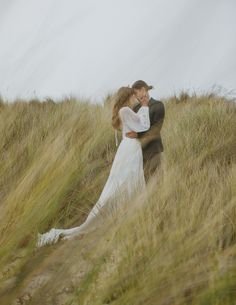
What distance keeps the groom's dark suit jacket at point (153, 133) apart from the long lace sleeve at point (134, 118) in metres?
0.10

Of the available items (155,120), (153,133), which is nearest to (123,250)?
(153,133)

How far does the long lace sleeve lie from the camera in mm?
3937

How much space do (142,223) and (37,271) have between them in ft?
1.75

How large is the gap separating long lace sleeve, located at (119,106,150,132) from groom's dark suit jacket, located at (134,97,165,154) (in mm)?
104

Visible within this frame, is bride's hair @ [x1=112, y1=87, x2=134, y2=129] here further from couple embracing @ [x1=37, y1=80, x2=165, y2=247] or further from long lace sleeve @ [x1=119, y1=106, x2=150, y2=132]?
long lace sleeve @ [x1=119, y1=106, x2=150, y2=132]

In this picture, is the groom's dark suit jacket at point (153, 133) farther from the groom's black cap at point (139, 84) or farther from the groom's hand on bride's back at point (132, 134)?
the groom's black cap at point (139, 84)

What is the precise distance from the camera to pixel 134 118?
3.99 metres

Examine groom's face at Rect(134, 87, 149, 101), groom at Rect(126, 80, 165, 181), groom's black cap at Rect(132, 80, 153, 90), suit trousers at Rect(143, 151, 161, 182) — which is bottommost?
suit trousers at Rect(143, 151, 161, 182)

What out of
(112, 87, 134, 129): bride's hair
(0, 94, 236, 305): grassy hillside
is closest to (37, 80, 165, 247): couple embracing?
(112, 87, 134, 129): bride's hair

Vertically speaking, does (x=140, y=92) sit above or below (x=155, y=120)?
above

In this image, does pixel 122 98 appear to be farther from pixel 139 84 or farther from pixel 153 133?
pixel 153 133

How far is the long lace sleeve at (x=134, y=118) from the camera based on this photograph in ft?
12.9

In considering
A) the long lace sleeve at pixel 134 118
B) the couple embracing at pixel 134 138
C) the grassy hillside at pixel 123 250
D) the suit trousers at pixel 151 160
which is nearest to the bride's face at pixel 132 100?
the couple embracing at pixel 134 138

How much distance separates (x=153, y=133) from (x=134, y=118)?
1.11 ft
